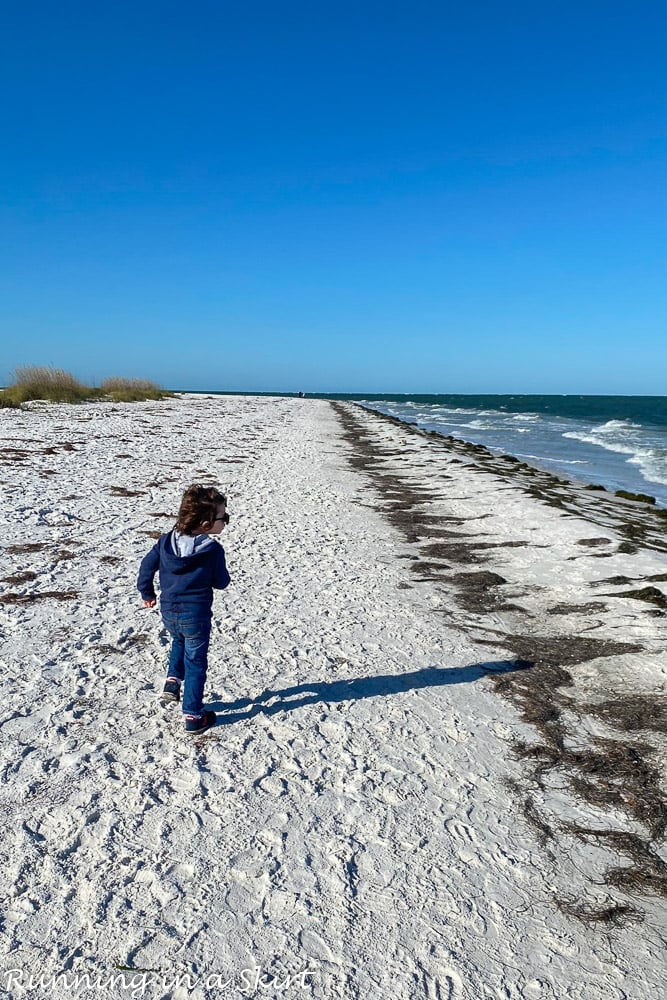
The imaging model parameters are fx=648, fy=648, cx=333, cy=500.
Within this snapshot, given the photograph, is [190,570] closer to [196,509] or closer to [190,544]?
[190,544]

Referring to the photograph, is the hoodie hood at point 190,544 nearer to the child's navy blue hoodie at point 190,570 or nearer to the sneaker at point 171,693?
the child's navy blue hoodie at point 190,570

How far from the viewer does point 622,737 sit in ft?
15.0

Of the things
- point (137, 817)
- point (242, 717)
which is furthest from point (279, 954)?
point (242, 717)

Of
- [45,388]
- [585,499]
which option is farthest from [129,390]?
[585,499]

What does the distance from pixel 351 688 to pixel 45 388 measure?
113 ft

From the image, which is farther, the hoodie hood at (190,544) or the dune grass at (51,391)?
the dune grass at (51,391)

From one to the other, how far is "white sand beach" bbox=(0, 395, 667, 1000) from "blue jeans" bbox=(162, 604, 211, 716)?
271 millimetres

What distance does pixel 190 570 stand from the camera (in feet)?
13.9

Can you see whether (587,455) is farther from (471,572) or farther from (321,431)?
(471,572)

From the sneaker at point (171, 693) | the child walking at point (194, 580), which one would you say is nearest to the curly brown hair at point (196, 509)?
the child walking at point (194, 580)

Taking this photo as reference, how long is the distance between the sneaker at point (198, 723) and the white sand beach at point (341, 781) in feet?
0.25

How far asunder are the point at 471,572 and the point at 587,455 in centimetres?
2095

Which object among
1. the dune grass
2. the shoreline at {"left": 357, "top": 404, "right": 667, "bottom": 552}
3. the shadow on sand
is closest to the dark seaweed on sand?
the shadow on sand

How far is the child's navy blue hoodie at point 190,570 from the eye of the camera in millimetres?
4242
